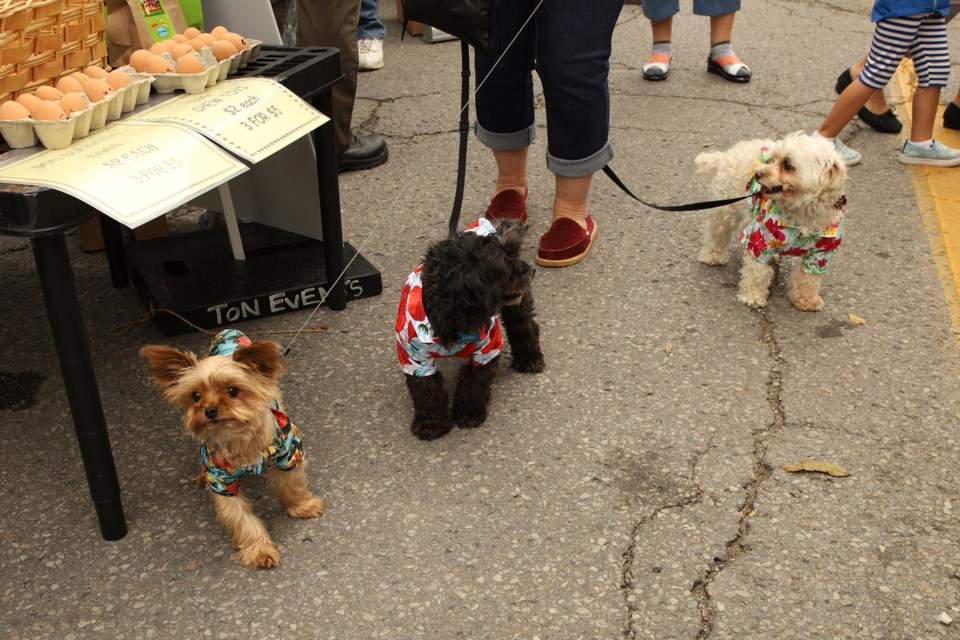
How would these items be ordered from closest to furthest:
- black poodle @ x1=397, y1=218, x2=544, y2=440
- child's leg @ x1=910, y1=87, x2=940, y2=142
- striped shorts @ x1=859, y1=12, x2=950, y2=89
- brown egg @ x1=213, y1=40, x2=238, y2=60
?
black poodle @ x1=397, y1=218, x2=544, y2=440, brown egg @ x1=213, y1=40, x2=238, y2=60, striped shorts @ x1=859, y1=12, x2=950, y2=89, child's leg @ x1=910, y1=87, x2=940, y2=142

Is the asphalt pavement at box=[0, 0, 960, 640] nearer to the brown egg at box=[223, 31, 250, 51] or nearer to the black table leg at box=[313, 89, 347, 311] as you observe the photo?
the black table leg at box=[313, 89, 347, 311]

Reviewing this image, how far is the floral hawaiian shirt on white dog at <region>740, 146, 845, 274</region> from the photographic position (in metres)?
3.42

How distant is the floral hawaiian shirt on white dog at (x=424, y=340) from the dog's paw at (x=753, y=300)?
4.39 ft

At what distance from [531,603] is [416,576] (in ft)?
1.07

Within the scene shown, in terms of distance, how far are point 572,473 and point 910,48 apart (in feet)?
11.0

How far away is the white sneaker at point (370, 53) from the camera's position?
20.5ft

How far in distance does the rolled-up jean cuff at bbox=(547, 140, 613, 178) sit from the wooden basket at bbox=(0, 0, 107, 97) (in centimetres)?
189

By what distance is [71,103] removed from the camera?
2186mm

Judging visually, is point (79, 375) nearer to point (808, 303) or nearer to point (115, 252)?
point (115, 252)

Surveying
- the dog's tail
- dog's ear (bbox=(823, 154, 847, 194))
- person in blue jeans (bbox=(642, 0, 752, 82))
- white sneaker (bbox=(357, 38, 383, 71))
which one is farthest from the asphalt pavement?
white sneaker (bbox=(357, 38, 383, 71))

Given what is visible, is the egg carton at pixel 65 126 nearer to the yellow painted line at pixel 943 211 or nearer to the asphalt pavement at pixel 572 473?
the asphalt pavement at pixel 572 473

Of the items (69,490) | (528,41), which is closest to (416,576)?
(69,490)

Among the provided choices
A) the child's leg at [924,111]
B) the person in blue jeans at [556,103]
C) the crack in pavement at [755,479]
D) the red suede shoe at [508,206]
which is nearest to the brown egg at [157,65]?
the person in blue jeans at [556,103]

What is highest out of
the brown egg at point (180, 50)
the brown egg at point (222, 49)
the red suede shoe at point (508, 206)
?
the brown egg at point (180, 50)
